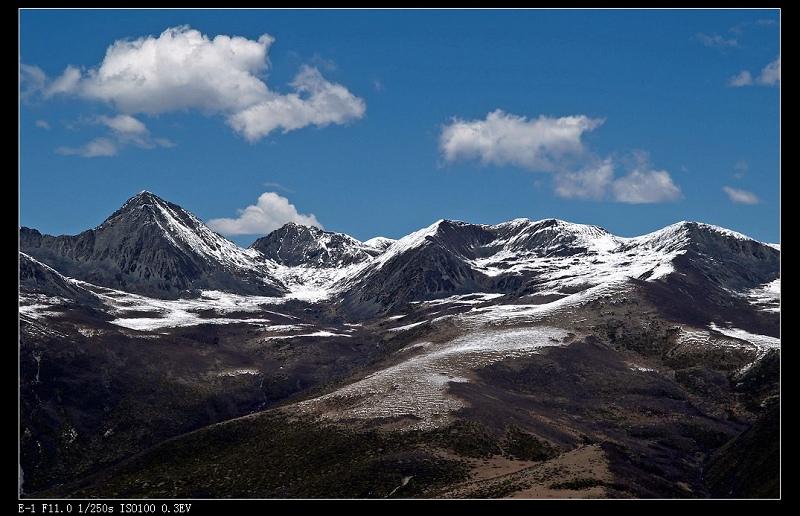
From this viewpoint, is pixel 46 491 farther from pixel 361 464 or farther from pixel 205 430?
pixel 361 464

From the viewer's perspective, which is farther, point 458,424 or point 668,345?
point 668,345

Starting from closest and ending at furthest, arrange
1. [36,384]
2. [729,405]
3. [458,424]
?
[458,424] < [729,405] < [36,384]

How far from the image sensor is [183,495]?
104 meters

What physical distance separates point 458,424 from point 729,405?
2683 inches
